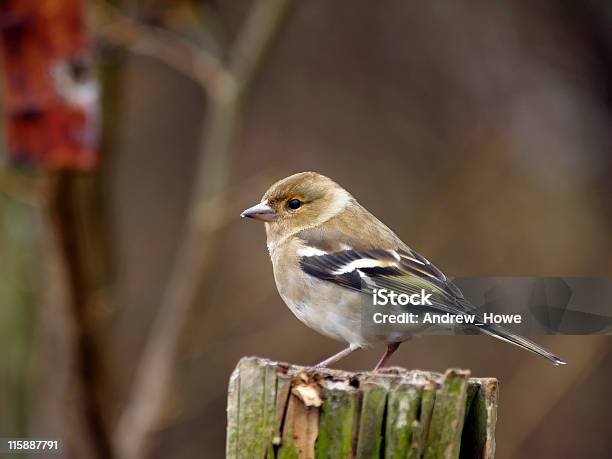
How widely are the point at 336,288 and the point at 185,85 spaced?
664cm

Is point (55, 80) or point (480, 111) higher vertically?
point (480, 111)

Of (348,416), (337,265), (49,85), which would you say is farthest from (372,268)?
(49,85)

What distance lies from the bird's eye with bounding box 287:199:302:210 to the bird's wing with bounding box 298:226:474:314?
326mm

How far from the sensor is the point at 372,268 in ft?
13.1

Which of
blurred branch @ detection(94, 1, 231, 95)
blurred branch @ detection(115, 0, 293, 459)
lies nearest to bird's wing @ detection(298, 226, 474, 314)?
blurred branch @ detection(115, 0, 293, 459)

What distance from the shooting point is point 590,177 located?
339 inches

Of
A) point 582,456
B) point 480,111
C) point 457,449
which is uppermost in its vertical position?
point 480,111

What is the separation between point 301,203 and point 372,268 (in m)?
0.69

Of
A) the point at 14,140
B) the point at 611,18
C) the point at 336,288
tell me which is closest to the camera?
the point at 336,288

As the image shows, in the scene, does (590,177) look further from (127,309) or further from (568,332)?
(568,332)

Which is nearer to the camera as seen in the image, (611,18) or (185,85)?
(611,18)

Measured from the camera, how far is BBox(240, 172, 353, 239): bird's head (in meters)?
4.49

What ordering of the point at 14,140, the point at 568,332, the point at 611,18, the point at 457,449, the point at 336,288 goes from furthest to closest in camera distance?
the point at 611,18 < the point at 14,140 < the point at 336,288 < the point at 568,332 < the point at 457,449

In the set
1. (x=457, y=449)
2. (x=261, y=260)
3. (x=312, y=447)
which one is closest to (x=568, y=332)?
(x=457, y=449)
